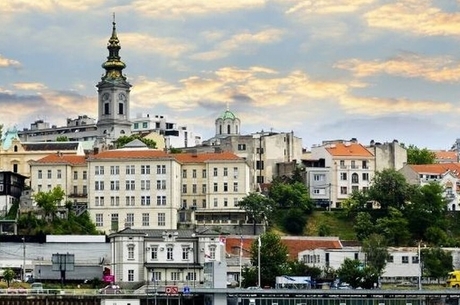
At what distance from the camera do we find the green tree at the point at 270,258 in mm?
101438

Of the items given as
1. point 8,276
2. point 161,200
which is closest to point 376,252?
point 161,200

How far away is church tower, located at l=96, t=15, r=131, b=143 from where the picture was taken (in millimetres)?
163625

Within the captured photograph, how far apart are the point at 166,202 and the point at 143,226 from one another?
3389 mm

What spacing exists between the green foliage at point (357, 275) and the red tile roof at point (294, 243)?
1005 centimetres

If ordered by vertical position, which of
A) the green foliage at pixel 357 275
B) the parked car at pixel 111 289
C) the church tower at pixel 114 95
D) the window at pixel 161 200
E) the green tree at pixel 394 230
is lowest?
the parked car at pixel 111 289

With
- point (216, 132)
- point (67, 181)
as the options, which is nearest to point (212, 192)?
point (67, 181)

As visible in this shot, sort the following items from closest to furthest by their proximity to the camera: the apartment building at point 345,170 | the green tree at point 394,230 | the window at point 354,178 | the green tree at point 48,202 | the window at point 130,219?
the green tree at point 394,230, the green tree at point 48,202, the window at point 130,219, the apartment building at point 345,170, the window at point 354,178

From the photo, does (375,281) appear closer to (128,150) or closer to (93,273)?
(93,273)

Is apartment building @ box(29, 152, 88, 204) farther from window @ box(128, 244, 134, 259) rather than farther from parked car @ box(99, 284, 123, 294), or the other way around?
parked car @ box(99, 284, 123, 294)

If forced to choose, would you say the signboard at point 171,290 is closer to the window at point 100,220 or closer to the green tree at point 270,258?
the green tree at point 270,258

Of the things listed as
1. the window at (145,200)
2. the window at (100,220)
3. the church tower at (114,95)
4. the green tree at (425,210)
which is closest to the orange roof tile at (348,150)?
the green tree at (425,210)

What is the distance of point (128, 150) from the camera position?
12875 cm

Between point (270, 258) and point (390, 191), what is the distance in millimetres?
27873

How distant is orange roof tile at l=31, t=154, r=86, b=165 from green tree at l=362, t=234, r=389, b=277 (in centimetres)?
3387
